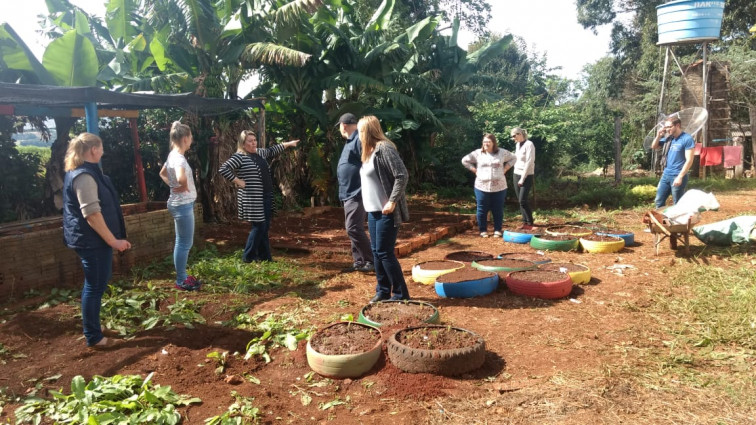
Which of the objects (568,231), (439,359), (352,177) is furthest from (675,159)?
(439,359)

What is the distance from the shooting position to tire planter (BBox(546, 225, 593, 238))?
742 centimetres

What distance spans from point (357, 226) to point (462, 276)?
1.35m

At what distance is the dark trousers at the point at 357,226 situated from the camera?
18.6 ft

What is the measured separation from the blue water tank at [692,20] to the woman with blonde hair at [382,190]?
12987 mm

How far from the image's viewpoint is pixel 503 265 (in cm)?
573

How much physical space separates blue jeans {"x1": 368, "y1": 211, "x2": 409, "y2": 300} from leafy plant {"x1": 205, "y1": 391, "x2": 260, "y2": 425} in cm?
183

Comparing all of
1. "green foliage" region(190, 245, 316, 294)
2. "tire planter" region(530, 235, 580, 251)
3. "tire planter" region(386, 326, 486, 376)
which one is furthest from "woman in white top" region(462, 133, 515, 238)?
"tire planter" region(386, 326, 486, 376)

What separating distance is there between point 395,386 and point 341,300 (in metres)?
1.90

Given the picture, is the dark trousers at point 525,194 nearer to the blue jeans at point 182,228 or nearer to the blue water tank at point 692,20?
the blue jeans at point 182,228

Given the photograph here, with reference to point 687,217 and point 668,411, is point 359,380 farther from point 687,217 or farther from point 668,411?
point 687,217

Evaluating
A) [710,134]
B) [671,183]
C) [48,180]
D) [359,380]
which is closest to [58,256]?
[48,180]

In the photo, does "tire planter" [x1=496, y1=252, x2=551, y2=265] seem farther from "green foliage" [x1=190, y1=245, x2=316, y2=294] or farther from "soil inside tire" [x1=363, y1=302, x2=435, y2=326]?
"green foliage" [x1=190, y1=245, x2=316, y2=294]

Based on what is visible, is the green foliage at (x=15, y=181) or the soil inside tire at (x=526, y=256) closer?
the soil inside tire at (x=526, y=256)

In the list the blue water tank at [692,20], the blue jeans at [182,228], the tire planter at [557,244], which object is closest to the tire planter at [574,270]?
the tire planter at [557,244]
